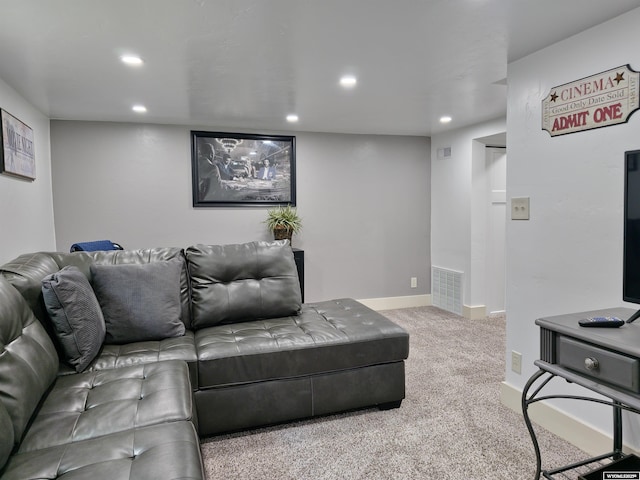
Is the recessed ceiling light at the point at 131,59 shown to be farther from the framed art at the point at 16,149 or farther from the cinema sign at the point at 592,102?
the cinema sign at the point at 592,102

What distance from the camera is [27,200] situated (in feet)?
10.5

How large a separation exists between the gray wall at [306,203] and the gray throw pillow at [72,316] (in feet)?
7.86

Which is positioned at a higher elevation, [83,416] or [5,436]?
[5,436]

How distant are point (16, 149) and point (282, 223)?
2421 millimetres

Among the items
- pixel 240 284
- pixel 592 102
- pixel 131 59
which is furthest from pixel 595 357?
pixel 131 59

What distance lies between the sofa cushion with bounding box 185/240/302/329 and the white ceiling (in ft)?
4.08

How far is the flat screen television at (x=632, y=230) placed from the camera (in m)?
1.54

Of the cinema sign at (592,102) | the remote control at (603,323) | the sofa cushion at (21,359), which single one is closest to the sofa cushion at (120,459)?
the sofa cushion at (21,359)

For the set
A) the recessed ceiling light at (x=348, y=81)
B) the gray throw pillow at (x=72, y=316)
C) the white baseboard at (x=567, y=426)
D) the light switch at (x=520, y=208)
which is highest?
the recessed ceiling light at (x=348, y=81)

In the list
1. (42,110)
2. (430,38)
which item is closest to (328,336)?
(430,38)

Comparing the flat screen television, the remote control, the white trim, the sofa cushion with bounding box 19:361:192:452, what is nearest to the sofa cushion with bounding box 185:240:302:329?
the sofa cushion with bounding box 19:361:192:452

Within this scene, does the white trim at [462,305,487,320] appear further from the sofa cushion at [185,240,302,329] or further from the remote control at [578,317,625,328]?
the remote control at [578,317,625,328]

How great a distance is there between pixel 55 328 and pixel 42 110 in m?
2.63

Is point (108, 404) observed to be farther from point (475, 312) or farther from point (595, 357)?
point (475, 312)
